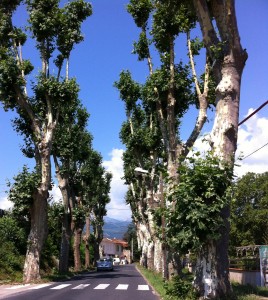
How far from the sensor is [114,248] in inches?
5231

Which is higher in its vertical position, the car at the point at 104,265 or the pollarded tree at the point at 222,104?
the pollarded tree at the point at 222,104

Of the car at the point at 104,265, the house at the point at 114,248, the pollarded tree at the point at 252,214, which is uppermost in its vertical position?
the pollarded tree at the point at 252,214

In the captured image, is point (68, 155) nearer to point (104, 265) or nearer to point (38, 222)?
point (38, 222)

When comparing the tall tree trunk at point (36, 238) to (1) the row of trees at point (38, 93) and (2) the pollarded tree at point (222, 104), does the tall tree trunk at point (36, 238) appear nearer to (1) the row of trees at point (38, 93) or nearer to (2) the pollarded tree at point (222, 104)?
(1) the row of trees at point (38, 93)

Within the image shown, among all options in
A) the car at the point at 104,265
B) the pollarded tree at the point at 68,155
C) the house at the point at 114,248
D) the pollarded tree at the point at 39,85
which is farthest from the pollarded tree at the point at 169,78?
the house at the point at 114,248

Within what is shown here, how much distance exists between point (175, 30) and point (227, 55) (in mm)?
8393

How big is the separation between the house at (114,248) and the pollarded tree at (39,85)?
9702 cm

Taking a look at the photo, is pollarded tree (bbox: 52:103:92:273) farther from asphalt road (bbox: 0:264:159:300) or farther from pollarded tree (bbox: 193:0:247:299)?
pollarded tree (bbox: 193:0:247:299)

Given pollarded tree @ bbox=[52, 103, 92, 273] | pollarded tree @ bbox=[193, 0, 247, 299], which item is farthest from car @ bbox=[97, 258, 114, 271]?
pollarded tree @ bbox=[193, 0, 247, 299]

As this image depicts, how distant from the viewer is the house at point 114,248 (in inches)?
4852

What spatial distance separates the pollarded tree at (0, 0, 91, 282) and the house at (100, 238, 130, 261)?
3820 inches

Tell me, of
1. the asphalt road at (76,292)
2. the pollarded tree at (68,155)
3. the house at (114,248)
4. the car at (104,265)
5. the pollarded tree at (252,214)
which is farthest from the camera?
the house at (114,248)

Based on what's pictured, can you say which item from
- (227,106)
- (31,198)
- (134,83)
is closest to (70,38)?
(134,83)

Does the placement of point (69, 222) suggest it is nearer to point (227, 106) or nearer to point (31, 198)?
point (31, 198)
